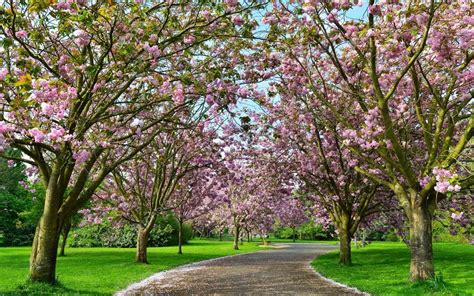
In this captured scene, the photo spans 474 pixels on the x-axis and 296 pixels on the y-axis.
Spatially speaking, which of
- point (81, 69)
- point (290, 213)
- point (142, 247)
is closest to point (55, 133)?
point (81, 69)

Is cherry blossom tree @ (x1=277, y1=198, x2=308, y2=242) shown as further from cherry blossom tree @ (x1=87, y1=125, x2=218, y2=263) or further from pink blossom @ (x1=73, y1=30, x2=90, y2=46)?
pink blossom @ (x1=73, y1=30, x2=90, y2=46)

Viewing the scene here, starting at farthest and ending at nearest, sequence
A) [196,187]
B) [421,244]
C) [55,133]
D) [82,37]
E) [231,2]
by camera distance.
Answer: [196,187]
[421,244]
[231,2]
[82,37]
[55,133]

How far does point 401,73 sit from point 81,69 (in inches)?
317

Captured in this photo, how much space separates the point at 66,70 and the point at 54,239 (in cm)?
494

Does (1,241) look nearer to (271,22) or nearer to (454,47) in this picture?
(271,22)

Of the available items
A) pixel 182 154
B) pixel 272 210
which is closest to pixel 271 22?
pixel 182 154

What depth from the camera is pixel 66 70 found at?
9.87 metres

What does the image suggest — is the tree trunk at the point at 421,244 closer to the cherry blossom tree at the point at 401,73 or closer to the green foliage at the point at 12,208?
the cherry blossom tree at the point at 401,73

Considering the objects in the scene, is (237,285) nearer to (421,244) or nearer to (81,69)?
(421,244)

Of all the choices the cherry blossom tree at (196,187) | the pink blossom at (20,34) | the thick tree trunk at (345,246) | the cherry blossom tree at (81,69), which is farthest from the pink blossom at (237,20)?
the thick tree trunk at (345,246)

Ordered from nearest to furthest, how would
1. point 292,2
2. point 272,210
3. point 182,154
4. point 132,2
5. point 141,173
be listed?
point 132,2, point 292,2, point 182,154, point 141,173, point 272,210

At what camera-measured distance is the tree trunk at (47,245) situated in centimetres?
1119

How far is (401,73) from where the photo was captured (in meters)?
10.7

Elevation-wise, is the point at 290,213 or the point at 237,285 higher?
the point at 290,213
